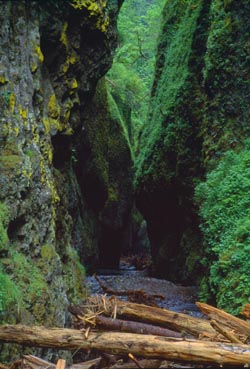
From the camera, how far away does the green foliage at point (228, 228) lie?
7.61 m

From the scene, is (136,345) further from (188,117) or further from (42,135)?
(188,117)

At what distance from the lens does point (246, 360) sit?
3432 mm

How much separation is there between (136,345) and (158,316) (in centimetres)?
166

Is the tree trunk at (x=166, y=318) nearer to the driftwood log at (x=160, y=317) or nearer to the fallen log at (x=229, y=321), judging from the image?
the driftwood log at (x=160, y=317)

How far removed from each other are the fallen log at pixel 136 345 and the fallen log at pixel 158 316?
141cm

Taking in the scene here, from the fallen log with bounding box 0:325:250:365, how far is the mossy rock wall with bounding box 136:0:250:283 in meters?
8.49

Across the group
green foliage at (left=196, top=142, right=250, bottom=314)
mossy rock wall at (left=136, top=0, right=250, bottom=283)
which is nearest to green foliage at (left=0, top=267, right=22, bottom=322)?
green foliage at (left=196, top=142, right=250, bottom=314)

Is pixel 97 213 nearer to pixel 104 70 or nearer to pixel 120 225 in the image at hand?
pixel 120 225

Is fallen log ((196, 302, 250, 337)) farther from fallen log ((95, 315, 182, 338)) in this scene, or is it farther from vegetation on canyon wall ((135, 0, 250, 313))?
vegetation on canyon wall ((135, 0, 250, 313))

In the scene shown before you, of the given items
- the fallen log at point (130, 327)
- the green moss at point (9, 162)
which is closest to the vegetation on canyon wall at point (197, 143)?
the fallen log at point (130, 327)

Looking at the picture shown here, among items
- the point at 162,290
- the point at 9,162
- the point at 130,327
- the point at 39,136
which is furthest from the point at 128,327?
the point at 162,290

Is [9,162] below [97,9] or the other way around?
below

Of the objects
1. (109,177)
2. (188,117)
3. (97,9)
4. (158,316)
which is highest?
(97,9)

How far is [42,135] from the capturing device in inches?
324
